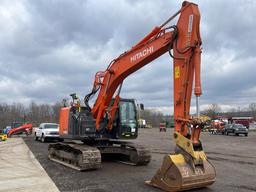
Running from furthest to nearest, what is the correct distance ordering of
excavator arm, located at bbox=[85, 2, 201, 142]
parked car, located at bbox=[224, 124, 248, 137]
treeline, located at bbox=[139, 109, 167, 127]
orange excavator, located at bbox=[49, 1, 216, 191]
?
treeline, located at bbox=[139, 109, 167, 127] < parked car, located at bbox=[224, 124, 248, 137] < excavator arm, located at bbox=[85, 2, 201, 142] < orange excavator, located at bbox=[49, 1, 216, 191]

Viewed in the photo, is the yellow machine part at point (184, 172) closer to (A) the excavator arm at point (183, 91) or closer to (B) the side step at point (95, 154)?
(A) the excavator arm at point (183, 91)

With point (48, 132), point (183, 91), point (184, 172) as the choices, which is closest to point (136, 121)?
point (183, 91)

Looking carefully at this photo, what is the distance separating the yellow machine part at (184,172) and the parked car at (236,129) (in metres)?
35.7

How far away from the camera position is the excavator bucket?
7891mm


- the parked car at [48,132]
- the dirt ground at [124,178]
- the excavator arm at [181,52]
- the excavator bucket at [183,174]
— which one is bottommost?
the dirt ground at [124,178]

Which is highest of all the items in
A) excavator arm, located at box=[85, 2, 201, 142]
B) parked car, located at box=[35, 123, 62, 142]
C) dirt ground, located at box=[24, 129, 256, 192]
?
excavator arm, located at box=[85, 2, 201, 142]

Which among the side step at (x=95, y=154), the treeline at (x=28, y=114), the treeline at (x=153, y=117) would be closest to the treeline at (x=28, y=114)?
the treeline at (x=28, y=114)

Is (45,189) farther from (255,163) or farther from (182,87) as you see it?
(255,163)

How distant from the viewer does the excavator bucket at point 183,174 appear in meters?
7.89

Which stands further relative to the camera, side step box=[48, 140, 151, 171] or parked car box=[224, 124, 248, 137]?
parked car box=[224, 124, 248, 137]

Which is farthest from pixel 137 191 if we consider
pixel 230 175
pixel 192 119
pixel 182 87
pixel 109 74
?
A: pixel 109 74

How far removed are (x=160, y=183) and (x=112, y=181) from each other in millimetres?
1931

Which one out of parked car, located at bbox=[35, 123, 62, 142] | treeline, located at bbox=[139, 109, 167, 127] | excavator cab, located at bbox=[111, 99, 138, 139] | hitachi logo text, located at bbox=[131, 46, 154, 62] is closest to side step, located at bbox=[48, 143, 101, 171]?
excavator cab, located at bbox=[111, 99, 138, 139]

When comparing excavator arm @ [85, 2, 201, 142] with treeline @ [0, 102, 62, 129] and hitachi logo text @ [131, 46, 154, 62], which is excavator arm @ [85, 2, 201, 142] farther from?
treeline @ [0, 102, 62, 129]
